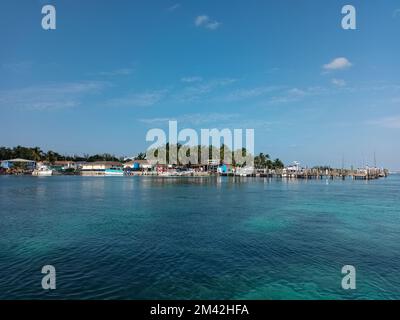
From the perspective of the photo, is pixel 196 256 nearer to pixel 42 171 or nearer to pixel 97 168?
pixel 97 168

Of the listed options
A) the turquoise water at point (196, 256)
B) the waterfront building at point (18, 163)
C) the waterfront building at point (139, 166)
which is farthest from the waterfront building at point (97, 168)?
the turquoise water at point (196, 256)

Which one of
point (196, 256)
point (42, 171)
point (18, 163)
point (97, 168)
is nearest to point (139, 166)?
point (97, 168)

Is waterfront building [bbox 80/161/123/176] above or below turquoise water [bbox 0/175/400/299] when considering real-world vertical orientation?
above

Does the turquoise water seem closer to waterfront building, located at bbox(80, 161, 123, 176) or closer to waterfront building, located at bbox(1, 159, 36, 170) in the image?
waterfront building, located at bbox(80, 161, 123, 176)

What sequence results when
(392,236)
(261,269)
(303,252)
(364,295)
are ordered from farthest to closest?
(392,236) < (303,252) < (261,269) < (364,295)

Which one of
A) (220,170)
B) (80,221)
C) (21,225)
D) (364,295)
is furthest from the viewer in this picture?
(220,170)

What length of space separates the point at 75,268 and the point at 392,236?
2561 cm

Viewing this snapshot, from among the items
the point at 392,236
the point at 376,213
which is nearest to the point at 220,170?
the point at 376,213

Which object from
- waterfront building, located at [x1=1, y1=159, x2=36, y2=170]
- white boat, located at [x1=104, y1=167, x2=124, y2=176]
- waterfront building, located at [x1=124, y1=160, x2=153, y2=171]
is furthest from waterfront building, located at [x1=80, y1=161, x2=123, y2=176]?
waterfront building, located at [x1=1, y1=159, x2=36, y2=170]

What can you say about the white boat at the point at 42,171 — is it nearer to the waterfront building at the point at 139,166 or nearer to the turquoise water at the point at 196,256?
the waterfront building at the point at 139,166

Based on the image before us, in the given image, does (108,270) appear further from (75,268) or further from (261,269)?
(261,269)

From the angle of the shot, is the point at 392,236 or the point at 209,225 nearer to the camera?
the point at 392,236

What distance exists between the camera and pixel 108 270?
16.6 m

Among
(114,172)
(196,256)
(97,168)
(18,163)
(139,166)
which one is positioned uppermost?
(18,163)
